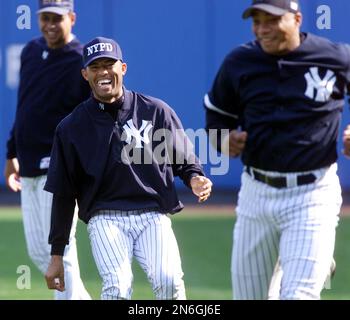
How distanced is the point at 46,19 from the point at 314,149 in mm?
2525

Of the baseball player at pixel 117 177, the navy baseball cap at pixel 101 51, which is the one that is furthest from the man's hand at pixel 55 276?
the navy baseball cap at pixel 101 51

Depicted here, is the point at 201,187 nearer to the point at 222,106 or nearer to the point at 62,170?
the point at 222,106

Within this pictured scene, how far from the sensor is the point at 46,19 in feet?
24.4

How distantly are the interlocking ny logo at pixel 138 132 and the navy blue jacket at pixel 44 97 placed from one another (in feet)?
3.95

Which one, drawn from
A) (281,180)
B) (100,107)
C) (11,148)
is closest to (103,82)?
(100,107)

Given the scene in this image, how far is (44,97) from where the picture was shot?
7.48 m

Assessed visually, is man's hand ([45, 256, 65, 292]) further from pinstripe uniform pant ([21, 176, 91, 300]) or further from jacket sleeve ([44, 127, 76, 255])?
pinstripe uniform pant ([21, 176, 91, 300])

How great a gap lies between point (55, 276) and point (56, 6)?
2.09 m

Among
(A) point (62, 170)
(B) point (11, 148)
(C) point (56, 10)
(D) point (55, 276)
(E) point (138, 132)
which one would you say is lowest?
(D) point (55, 276)

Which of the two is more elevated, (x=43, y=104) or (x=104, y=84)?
(x=104, y=84)

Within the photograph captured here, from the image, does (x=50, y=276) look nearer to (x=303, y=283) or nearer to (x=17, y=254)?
(x=303, y=283)

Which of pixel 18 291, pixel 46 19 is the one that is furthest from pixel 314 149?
pixel 18 291

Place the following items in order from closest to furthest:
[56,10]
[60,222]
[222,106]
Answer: [222,106], [60,222], [56,10]

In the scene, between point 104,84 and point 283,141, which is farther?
point 104,84
